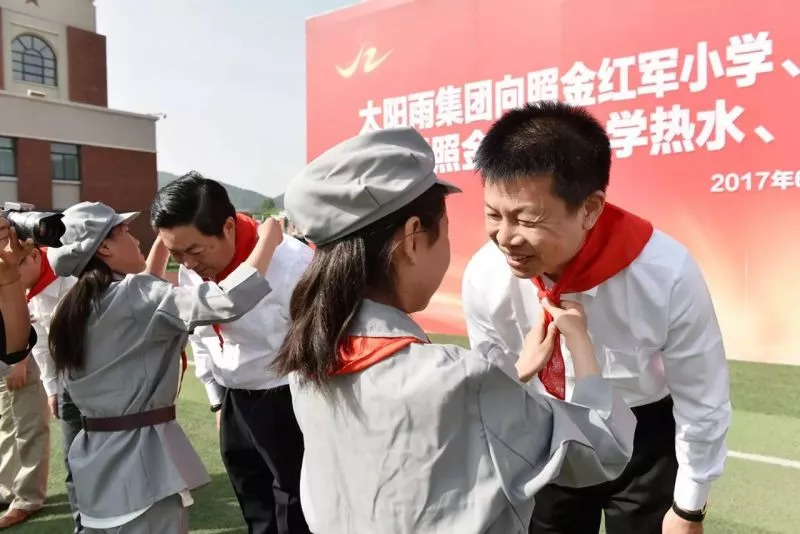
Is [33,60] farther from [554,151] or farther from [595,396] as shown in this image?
[595,396]

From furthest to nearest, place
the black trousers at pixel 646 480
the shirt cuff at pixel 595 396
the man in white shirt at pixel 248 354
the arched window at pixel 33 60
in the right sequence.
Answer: the arched window at pixel 33 60
the man in white shirt at pixel 248 354
the black trousers at pixel 646 480
the shirt cuff at pixel 595 396

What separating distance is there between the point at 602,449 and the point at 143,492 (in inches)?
58.7

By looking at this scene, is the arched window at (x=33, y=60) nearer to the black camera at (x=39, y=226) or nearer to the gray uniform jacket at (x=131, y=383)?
the black camera at (x=39, y=226)

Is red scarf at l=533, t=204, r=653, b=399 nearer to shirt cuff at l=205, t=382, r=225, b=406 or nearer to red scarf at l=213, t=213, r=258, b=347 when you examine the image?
red scarf at l=213, t=213, r=258, b=347

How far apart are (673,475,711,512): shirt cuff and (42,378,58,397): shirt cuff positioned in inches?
119

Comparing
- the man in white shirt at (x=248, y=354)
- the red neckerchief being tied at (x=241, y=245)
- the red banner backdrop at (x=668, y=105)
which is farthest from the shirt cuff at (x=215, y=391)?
the red banner backdrop at (x=668, y=105)

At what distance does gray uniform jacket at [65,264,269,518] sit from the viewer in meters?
1.98

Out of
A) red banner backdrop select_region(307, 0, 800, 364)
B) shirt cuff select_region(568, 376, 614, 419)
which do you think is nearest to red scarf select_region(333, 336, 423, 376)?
shirt cuff select_region(568, 376, 614, 419)

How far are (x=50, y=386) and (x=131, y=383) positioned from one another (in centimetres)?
166

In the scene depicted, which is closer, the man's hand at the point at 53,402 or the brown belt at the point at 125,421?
the brown belt at the point at 125,421

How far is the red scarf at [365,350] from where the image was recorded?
101 centimetres

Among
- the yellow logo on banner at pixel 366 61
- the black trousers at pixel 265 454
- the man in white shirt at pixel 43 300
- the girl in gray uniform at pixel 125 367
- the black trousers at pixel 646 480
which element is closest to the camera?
the black trousers at pixel 646 480

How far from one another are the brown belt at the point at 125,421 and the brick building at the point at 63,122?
18.1 metres

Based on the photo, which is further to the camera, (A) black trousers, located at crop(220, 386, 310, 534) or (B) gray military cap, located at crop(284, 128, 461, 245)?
(A) black trousers, located at crop(220, 386, 310, 534)
